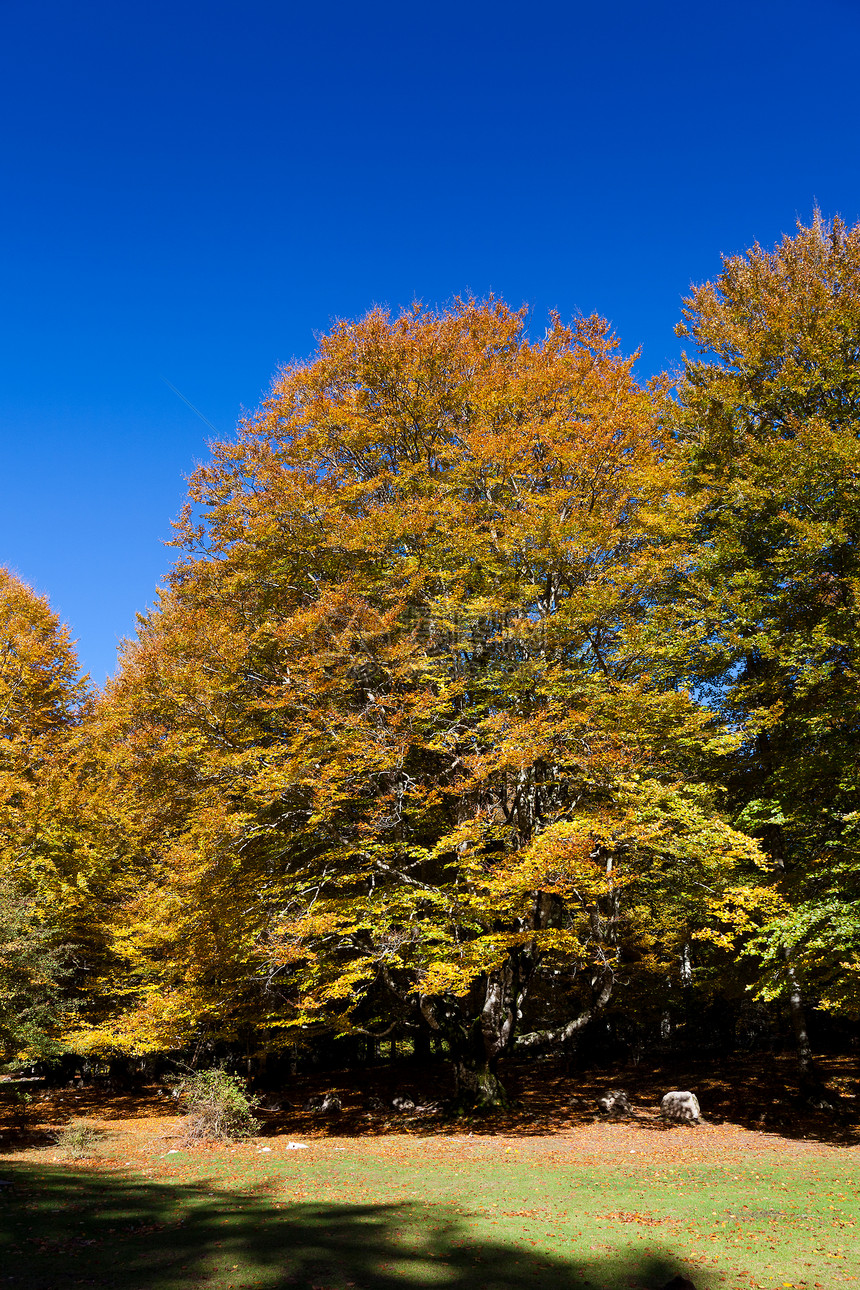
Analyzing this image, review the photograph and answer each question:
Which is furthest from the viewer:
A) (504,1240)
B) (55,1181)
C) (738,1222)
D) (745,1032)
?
(745,1032)

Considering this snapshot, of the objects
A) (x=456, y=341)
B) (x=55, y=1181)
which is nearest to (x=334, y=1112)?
(x=55, y=1181)

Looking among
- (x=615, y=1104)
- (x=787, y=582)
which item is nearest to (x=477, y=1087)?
(x=615, y=1104)

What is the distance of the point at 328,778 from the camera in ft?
47.1

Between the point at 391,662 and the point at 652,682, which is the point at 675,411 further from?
the point at 391,662

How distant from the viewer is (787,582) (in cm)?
1784

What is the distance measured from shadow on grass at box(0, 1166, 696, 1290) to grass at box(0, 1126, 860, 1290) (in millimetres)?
26

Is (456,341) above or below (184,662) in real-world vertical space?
above

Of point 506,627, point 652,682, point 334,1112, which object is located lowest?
point 334,1112

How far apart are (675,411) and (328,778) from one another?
15.2m

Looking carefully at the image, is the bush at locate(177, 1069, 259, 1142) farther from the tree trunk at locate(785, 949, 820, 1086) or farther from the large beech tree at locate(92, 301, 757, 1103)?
the tree trunk at locate(785, 949, 820, 1086)

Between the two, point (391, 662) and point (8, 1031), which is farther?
point (391, 662)

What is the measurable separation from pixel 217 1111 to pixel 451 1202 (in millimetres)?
7195

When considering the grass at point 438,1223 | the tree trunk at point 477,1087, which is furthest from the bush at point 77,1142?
the tree trunk at point 477,1087

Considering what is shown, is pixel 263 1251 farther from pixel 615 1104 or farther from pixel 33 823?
pixel 33 823
